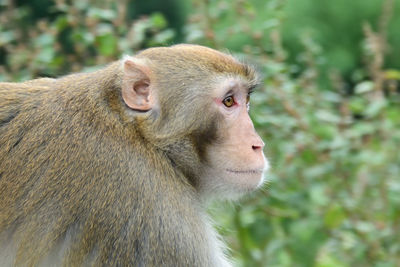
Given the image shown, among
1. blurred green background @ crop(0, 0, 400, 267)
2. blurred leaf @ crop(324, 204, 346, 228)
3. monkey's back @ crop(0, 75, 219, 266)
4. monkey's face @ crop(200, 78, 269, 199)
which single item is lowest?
monkey's back @ crop(0, 75, 219, 266)

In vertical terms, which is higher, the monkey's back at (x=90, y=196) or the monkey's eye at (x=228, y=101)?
the monkey's eye at (x=228, y=101)

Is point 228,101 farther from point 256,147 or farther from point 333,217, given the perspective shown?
point 333,217

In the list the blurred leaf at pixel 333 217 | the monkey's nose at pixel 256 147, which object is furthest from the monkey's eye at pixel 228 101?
the blurred leaf at pixel 333 217

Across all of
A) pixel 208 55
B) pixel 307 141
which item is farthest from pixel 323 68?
pixel 208 55

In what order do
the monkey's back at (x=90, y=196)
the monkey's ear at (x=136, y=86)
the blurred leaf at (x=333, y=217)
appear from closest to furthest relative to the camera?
the monkey's back at (x=90, y=196)
the monkey's ear at (x=136, y=86)
the blurred leaf at (x=333, y=217)

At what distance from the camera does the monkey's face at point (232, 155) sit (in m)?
3.47

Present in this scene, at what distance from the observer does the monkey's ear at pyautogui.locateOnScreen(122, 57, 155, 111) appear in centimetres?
338

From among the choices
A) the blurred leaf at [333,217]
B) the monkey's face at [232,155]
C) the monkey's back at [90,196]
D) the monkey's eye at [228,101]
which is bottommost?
the monkey's back at [90,196]

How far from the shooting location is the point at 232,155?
346cm

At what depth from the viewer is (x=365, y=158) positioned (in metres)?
5.26

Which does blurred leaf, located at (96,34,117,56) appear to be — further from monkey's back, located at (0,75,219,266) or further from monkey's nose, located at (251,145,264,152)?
monkey's nose, located at (251,145,264,152)

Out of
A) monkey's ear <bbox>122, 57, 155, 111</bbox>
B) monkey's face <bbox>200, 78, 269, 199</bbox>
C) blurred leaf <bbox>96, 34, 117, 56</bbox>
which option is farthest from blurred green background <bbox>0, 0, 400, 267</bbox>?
monkey's ear <bbox>122, 57, 155, 111</bbox>

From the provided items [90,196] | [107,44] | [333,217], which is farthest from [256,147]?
[107,44]

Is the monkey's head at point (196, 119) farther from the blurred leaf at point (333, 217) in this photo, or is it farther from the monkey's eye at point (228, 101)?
the blurred leaf at point (333, 217)
